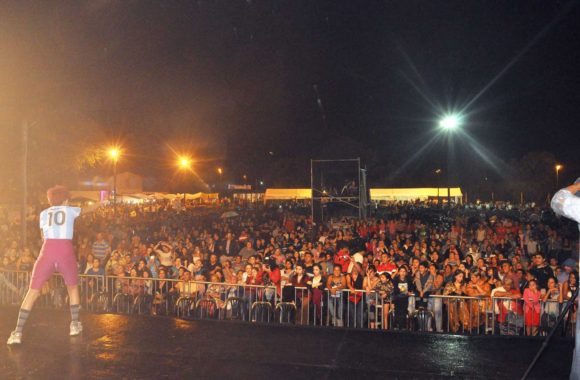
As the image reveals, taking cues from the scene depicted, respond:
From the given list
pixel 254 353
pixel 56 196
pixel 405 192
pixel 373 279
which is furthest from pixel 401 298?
pixel 405 192

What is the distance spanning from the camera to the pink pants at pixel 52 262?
613 centimetres

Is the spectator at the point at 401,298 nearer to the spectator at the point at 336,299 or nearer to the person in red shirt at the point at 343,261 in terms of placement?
the spectator at the point at 336,299

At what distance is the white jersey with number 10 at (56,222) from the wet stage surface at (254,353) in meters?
1.31

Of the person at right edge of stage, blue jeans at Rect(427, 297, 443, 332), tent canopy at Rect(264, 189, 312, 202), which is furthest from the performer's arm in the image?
tent canopy at Rect(264, 189, 312, 202)

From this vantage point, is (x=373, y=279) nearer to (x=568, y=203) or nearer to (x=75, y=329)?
(x=75, y=329)

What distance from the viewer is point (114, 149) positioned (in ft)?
78.4

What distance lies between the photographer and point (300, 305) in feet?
28.9

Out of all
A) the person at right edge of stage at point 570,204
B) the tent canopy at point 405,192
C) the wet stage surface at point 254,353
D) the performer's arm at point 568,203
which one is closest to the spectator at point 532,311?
the wet stage surface at point 254,353

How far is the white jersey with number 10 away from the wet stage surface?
1305 mm

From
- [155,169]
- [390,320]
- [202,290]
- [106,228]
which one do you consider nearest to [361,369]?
[390,320]

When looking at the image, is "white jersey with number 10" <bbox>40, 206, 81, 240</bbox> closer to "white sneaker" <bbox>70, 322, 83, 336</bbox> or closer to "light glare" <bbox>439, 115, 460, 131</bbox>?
"white sneaker" <bbox>70, 322, 83, 336</bbox>

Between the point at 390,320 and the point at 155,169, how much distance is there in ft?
249

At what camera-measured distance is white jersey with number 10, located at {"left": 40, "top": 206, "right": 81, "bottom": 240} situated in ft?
20.3

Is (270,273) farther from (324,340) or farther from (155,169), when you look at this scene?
(155,169)
